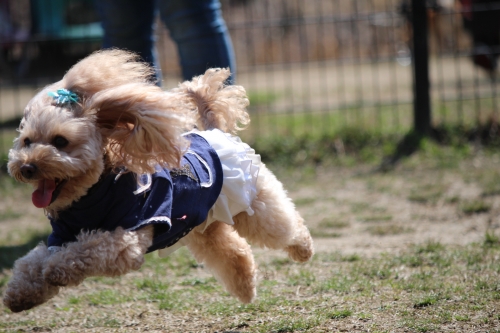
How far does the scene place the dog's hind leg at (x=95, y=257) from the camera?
1950mm

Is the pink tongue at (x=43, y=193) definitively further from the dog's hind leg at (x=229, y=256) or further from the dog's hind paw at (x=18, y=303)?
the dog's hind leg at (x=229, y=256)

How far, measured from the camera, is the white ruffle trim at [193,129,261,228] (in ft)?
8.00

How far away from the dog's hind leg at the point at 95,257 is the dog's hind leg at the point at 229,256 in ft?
1.90

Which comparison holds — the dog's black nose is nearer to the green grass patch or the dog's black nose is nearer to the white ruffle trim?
the white ruffle trim

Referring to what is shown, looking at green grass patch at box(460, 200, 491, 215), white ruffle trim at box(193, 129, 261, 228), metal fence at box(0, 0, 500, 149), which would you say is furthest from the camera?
metal fence at box(0, 0, 500, 149)

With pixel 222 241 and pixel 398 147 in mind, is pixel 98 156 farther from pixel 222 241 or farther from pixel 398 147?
pixel 398 147

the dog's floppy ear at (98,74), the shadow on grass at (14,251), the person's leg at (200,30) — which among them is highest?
the person's leg at (200,30)

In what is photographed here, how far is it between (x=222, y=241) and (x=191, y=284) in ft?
1.61

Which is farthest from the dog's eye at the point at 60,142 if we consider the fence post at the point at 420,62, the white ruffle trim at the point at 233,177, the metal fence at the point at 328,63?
the fence post at the point at 420,62

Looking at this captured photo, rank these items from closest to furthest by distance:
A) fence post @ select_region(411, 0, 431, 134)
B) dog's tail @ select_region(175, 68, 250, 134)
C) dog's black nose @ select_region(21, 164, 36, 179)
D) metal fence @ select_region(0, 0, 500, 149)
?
1. dog's black nose @ select_region(21, 164, 36, 179)
2. dog's tail @ select_region(175, 68, 250, 134)
3. fence post @ select_region(411, 0, 431, 134)
4. metal fence @ select_region(0, 0, 500, 149)

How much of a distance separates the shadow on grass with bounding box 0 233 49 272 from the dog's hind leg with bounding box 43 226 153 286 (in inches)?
61.3

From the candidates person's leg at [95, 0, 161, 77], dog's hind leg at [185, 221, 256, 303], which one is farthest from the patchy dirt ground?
person's leg at [95, 0, 161, 77]

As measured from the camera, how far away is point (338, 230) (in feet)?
12.5

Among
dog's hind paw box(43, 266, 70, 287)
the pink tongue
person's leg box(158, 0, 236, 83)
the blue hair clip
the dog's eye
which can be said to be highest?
person's leg box(158, 0, 236, 83)
